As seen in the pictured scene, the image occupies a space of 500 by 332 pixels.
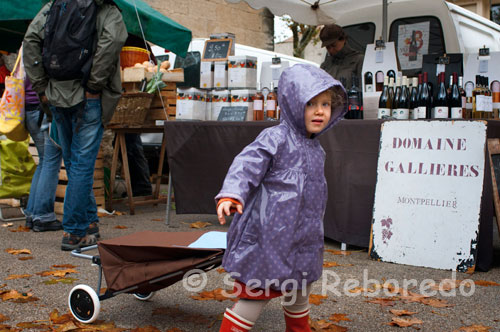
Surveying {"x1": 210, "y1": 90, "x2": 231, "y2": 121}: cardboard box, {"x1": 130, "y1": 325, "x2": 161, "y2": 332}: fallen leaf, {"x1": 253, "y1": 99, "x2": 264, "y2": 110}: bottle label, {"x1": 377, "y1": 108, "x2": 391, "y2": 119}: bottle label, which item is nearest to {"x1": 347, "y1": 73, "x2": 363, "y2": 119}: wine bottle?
{"x1": 377, "y1": 108, "x2": 391, "y2": 119}: bottle label

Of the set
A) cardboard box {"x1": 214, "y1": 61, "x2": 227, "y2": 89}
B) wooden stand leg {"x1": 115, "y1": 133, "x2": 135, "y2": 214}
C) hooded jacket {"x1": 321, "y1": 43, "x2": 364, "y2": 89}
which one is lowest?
wooden stand leg {"x1": 115, "y1": 133, "x2": 135, "y2": 214}

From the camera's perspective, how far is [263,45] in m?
17.2

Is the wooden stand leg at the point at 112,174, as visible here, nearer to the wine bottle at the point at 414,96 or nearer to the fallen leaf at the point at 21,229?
the fallen leaf at the point at 21,229

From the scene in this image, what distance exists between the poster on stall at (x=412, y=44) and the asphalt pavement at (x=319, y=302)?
12.7 ft

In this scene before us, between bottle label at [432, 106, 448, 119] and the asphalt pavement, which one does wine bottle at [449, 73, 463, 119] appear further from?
the asphalt pavement

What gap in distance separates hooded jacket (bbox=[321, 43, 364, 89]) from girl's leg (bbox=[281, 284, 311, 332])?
413 centimetres

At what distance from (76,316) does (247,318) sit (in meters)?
1.12

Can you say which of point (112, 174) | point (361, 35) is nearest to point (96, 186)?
point (112, 174)

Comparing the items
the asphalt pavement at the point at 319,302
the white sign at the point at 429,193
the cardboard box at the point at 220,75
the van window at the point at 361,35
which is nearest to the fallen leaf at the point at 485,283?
the asphalt pavement at the point at 319,302

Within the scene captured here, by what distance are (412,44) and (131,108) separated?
3.97 metres

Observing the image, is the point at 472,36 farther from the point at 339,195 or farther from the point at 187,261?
the point at 187,261

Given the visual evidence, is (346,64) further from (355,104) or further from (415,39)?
(355,104)

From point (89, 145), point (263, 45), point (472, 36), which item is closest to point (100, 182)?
→ point (89, 145)

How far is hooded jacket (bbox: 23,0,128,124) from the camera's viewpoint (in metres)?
4.36
